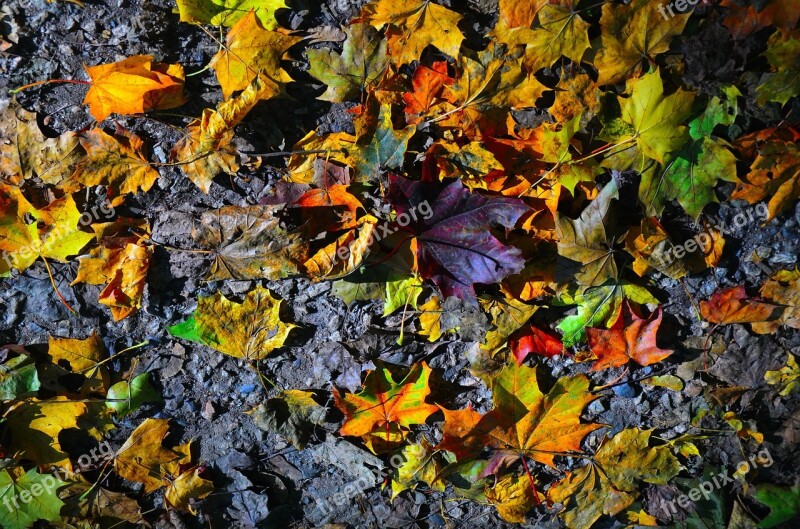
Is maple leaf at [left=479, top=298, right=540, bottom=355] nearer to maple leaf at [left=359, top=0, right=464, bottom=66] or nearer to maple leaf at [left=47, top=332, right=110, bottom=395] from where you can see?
maple leaf at [left=359, top=0, right=464, bottom=66]

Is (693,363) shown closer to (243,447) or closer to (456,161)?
(456,161)

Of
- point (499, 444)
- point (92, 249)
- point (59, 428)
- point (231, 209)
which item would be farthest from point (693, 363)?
point (59, 428)

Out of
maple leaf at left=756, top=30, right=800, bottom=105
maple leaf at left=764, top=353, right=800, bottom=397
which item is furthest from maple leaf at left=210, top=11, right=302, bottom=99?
maple leaf at left=764, top=353, right=800, bottom=397

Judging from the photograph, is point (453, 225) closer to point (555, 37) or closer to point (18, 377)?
point (555, 37)

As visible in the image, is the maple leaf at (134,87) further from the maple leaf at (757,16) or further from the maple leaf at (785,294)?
the maple leaf at (785,294)

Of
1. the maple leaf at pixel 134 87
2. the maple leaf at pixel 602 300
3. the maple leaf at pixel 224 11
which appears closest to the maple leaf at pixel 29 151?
the maple leaf at pixel 134 87

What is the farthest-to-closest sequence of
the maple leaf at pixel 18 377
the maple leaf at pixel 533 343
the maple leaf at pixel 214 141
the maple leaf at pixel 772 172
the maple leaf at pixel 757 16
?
the maple leaf at pixel 18 377, the maple leaf at pixel 533 343, the maple leaf at pixel 214 141, the maple leaf at pixel 772 172, the maple leaf at pixel 757 16

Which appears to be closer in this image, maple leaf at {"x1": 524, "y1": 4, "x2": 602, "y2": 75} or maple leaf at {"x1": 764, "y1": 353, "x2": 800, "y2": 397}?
maple leaf at {"x1": 524, "y1": 4, "x2": 602, "y2": 75}
